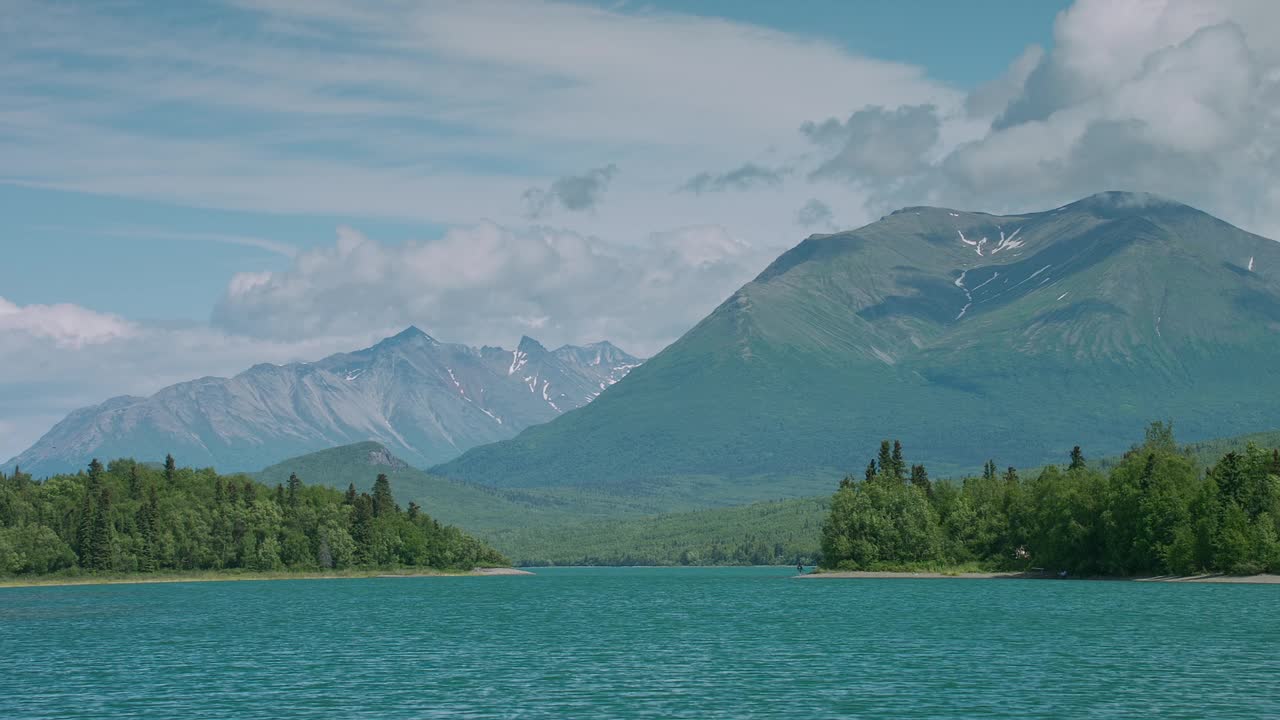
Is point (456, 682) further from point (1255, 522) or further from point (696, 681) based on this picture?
point (1255, 522)

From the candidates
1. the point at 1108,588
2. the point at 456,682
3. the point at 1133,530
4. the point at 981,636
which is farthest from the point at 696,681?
the point at 1133,530

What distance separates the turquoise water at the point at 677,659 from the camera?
7312 cm

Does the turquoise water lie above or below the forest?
below

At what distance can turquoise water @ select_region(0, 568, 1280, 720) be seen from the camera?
7312 cm

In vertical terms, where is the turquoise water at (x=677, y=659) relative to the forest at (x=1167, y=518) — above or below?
below

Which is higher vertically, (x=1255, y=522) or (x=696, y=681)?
(x=1255, y=522)

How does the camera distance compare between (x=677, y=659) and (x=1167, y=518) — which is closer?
(x=677, y=659)

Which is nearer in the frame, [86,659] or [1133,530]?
→ [86,659]

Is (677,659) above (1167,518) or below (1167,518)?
below

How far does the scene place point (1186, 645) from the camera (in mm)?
97250

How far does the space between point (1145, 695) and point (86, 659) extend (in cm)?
7016

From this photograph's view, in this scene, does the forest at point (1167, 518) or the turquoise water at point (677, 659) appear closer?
the turquoise water at point (677, 659)

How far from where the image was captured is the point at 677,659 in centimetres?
9656

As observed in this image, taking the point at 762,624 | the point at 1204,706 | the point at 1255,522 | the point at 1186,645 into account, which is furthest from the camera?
the point at 1255,522
